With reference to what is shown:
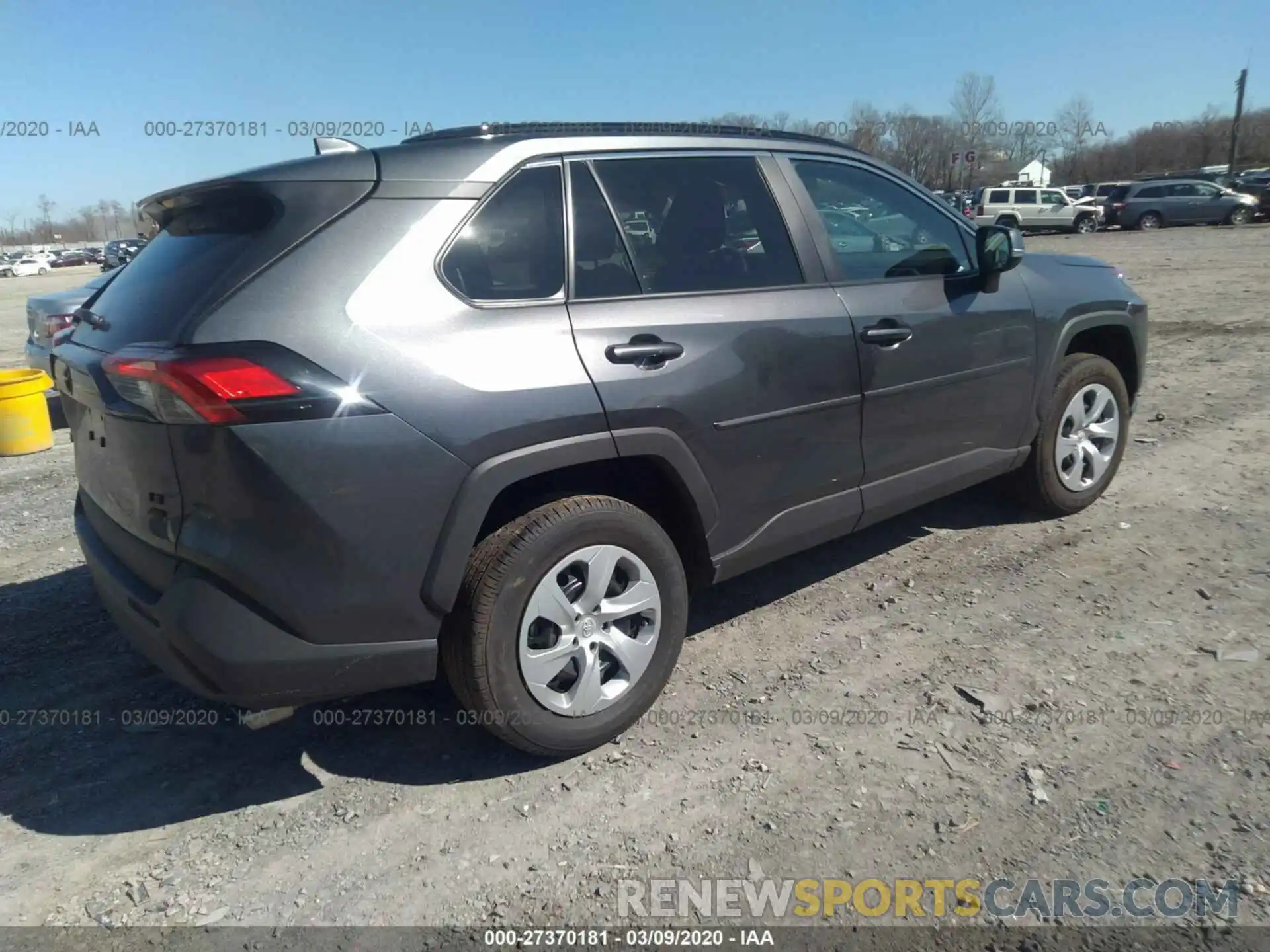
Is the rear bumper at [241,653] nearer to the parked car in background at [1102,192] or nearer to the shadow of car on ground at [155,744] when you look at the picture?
the shadow of car on ground at [155,744]

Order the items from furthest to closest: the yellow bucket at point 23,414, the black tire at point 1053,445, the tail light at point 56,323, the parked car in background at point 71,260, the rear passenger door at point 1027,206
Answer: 1. the parked car in background at point 71,260
2. the rear passenger door at point 1027,206
3. the tail light at point 56,323
4. the yellow bucket at point 23,414
5. the black tire at point 1053,445

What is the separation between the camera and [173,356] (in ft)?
7.73

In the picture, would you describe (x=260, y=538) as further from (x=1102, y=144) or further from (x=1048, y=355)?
(x=1102, y=144)

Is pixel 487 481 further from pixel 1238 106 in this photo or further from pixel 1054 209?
pixel 1238 106

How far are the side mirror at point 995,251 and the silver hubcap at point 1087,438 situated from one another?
3.16 ft

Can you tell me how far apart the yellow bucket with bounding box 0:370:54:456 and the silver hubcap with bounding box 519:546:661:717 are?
5.96 meters

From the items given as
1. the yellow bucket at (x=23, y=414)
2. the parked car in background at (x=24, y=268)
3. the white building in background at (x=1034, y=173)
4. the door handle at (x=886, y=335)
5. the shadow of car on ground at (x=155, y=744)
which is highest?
the white building in background at (x=1034, y=173)

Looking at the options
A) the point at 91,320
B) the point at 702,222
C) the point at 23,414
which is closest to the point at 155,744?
the point at 91,320

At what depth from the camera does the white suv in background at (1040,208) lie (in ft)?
110

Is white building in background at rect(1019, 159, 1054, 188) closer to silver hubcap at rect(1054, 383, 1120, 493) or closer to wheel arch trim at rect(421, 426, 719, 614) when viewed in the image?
silver hubcap at rect(1054, 383, 1120, 493)

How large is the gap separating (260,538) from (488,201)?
1181 mm

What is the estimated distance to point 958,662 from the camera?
137 inches

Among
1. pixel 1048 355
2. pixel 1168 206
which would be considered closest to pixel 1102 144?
pixel 1168 206

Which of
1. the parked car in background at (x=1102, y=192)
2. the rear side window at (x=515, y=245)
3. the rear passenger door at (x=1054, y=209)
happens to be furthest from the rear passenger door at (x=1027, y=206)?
the rear side window at (x=515, y=245)
